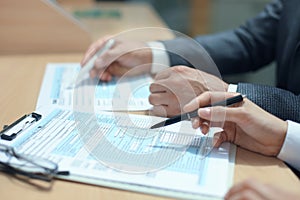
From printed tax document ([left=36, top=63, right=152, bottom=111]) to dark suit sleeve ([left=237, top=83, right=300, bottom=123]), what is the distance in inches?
7.7

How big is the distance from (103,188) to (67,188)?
5cm

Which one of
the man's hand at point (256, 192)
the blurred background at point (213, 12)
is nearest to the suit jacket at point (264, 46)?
the man's hand at point (256, 192)

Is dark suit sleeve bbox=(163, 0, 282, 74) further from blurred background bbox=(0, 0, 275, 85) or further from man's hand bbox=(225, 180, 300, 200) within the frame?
man's hand bbox=(225, 180, 300, 200)

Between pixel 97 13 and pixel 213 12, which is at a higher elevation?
pixel 97 13

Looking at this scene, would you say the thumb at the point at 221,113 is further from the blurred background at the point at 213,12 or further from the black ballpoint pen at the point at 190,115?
the blurred background at the point at 213,12

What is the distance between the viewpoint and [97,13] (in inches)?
63.2

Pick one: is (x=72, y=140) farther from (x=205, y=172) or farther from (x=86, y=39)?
(x=86, y=39)

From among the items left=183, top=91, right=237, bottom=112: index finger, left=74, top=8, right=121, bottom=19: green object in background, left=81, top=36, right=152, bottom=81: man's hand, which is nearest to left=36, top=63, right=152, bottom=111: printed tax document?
left=81, top=36, right=152, bottom=81: man's hand

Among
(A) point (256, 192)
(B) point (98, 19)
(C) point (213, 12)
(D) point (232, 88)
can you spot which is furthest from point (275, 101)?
(C) point (213, 12)

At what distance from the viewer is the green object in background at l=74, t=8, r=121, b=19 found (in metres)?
1.58

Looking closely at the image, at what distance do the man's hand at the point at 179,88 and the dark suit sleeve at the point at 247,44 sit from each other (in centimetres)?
33

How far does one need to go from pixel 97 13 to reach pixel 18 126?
3.32 feet

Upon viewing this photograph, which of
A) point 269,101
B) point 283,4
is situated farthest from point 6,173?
point 283,4

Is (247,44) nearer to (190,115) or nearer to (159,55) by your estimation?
(159,55)
